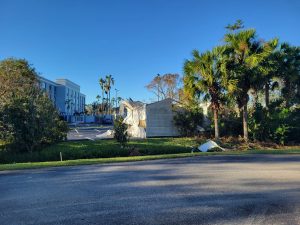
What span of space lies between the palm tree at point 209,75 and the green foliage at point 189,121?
116 inches

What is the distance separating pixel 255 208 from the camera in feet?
21.5

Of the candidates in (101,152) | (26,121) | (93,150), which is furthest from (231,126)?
(26,121)

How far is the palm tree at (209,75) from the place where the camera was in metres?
23.6

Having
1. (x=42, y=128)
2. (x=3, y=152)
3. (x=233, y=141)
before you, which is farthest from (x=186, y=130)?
(x=3, y=152)

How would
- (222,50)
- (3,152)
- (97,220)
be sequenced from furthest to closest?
(222,50)
(3,152)
(97,220)

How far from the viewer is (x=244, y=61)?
23766mm

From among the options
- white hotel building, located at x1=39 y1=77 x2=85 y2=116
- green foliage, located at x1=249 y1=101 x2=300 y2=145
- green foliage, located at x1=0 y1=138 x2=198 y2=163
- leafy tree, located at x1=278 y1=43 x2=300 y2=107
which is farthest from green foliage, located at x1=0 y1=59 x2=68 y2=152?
white hotel building, located at x1=39 y1=77 x2=85 y2=116

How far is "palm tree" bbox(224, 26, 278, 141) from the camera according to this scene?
75.6 ft

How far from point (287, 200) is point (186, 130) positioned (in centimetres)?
2030

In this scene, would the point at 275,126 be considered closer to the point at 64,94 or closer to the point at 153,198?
the point at 153,198

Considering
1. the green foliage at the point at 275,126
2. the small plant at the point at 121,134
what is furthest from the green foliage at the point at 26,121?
the green foliage at the point at 275,126

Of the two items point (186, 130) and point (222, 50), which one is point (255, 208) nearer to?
point (222, 50)

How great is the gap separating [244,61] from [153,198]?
18244 mm

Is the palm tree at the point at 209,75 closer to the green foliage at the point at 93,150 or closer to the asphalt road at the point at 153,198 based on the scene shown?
the green foliage at the point at 93,150
